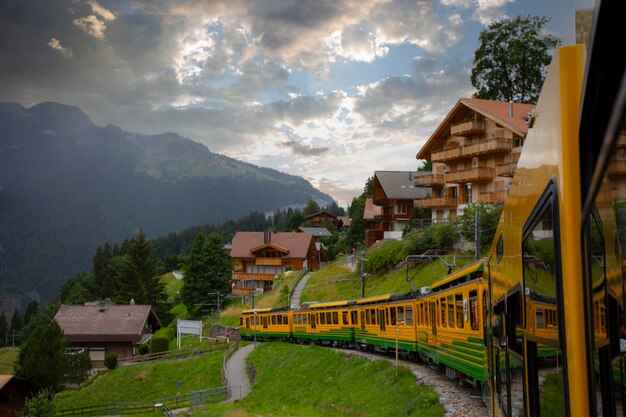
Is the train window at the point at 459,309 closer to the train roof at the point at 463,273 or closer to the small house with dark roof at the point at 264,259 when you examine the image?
the train roof at the point at 463,273

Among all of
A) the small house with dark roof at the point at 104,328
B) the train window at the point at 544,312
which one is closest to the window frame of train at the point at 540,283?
the train window at the point at 544,312

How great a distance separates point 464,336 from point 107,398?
30900mm

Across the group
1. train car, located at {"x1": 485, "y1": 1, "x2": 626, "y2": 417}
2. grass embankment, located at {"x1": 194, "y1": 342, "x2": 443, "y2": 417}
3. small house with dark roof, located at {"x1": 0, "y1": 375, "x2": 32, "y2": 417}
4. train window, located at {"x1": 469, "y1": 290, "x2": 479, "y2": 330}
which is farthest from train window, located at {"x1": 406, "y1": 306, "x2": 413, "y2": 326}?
small house with dark roof, located at {"x1": 0, "y1": 375, "x2": 32, "y2": 417}

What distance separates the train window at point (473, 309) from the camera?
12.0m

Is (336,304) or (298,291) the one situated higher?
(336,304)

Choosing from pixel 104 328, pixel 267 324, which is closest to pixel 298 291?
pixel 267 324

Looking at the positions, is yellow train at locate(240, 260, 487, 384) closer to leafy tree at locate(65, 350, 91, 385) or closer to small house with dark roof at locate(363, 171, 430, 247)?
leafy tree at locate(65, 350, 91, 385)

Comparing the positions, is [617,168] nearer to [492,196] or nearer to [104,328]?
[492,196]

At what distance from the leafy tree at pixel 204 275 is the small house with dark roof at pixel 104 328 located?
49.9 ft

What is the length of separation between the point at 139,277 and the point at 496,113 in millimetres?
52383

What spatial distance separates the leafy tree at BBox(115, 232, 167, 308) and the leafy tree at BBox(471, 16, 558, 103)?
46.6 metres

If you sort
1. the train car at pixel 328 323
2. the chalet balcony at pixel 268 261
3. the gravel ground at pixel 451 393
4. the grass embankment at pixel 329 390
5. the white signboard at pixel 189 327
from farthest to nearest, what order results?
1. the chalet balcony at pixel 268 261
2. the white signboard at pixel 189 327
3. the train car at pixel 328 323
4. the grass embankment at pixel 329 390
5. the gravel ground at pixel 451 393

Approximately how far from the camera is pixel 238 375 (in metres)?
34.8

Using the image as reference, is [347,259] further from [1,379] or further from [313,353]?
[1,379]
